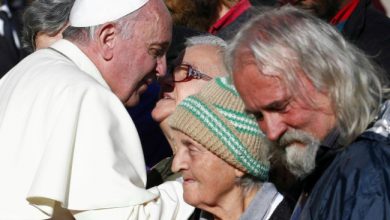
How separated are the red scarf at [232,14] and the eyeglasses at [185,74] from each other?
3.66ft

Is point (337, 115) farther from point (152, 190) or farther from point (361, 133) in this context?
point (152, 190)

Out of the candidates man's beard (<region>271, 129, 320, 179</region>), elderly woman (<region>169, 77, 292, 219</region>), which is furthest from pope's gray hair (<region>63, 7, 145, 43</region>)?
man's beard (<region>271, 129, 320, 179</region>)

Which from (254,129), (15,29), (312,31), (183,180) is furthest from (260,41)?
(15,29)

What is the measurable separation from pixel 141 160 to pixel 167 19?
2.25ft

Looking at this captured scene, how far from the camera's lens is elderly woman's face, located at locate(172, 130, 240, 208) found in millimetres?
3740

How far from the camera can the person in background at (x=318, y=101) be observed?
3.08m

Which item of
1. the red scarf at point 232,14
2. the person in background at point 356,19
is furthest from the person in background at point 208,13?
the person in background at point 356,19

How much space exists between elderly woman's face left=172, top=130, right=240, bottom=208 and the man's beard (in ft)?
1.16

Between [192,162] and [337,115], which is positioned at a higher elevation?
[337,115]

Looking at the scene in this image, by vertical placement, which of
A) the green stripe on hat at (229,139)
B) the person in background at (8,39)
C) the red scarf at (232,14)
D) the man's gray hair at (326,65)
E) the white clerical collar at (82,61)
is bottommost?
the person in background at (8,39)

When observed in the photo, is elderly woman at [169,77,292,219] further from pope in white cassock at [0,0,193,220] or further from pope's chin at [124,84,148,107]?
pope's chin at [124,84,148,107]

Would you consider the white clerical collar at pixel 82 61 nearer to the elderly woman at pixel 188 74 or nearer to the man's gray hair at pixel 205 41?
the elderly woman at pixel 188 74

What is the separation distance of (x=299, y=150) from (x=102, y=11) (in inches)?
50.6

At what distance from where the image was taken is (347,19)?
5062 millimetres
